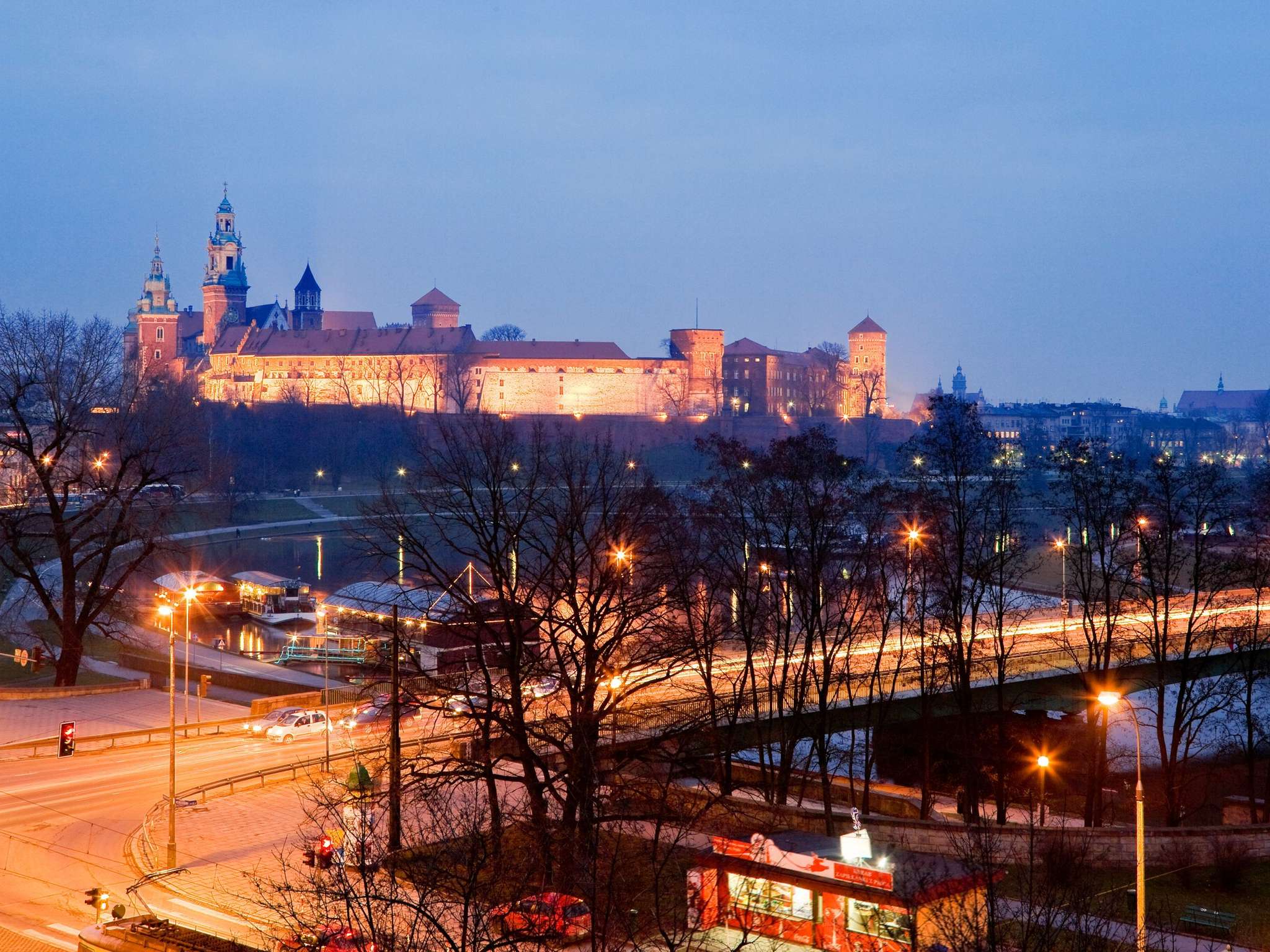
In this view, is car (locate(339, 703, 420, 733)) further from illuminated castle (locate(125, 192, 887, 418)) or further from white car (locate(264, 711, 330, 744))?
illuminated castle (locate(125, 192, 887, 418))

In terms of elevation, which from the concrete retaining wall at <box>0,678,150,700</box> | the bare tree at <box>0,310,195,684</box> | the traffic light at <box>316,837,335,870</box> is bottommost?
the concrete retaining wall at <box>0,678,150,700</box>

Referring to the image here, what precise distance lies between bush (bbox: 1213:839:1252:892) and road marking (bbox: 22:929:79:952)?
1456cm

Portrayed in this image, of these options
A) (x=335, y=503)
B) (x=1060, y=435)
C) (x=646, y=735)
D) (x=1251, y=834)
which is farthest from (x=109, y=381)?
(x=1060, y=435)

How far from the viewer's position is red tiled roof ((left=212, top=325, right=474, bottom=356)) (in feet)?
481

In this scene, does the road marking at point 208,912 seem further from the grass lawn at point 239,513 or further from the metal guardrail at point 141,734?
the grass lawn at point 239,513

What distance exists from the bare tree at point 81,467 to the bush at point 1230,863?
72.8ft

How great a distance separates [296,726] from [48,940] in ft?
36.3

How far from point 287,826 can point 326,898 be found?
19.5 feet

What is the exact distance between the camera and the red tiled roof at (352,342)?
14650 cm

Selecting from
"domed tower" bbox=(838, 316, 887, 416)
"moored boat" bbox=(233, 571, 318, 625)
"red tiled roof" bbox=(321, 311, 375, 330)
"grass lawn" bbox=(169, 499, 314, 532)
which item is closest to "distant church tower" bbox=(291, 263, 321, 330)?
"red tiled roof" bbox=(321, 311, 375, 330)

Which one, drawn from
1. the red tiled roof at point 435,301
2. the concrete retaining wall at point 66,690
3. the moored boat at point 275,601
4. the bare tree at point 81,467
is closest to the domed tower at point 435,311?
the red tiled roof at point 435,301

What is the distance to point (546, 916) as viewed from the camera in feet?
38.7

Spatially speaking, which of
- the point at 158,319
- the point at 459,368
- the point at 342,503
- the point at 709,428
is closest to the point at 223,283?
the point at 158,319

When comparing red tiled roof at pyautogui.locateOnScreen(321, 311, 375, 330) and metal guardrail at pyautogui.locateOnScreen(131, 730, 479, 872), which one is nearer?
metal guardrail at pyautogui.locateOnScreen(131, 730, 479, 872)
